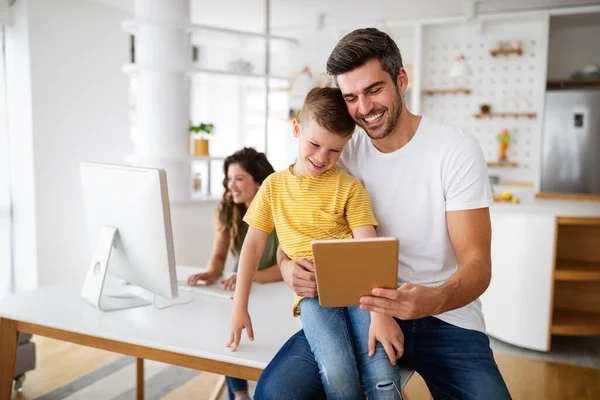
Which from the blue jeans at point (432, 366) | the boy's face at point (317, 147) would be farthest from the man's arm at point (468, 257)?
the boy's face at point (317, 147)

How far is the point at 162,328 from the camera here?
1569 millimetres

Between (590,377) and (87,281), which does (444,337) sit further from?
(590,377)

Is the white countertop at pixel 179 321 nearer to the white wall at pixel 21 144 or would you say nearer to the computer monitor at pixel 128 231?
the computer monitor at pixel 128 231

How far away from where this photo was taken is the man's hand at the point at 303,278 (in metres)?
1.42

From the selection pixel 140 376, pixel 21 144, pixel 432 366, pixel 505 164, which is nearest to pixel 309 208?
pixel 432 366

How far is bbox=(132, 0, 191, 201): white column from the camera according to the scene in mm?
3992

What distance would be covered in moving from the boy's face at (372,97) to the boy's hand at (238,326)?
0.63m

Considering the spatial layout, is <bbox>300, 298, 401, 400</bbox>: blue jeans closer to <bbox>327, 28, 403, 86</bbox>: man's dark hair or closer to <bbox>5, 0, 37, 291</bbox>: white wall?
<bbox>327, 28, 403, 86</bbox>: man's dark hair

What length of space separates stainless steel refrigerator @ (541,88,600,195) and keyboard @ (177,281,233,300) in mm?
4579

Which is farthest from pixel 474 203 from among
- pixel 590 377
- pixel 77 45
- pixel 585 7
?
pixel 585 7

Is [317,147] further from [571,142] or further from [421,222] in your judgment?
[571,142]

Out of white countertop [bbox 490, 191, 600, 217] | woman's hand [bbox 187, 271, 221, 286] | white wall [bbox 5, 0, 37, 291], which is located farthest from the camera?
white wall [bbox 5, 0, 37, 291]

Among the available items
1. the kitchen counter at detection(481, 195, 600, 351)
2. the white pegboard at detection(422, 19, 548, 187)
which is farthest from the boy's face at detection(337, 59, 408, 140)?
the white pegboard at detection(422, 19, 548, 187)

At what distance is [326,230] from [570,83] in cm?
525
